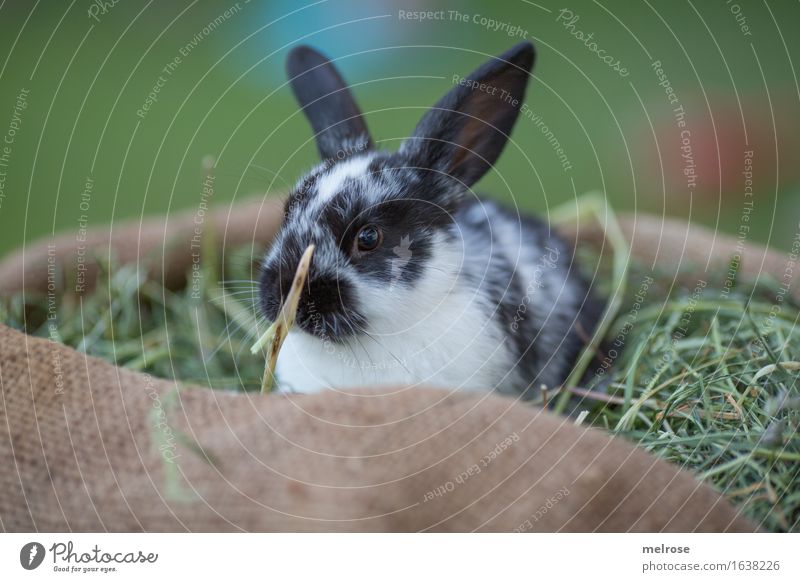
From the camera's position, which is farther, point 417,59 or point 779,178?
point 779,178

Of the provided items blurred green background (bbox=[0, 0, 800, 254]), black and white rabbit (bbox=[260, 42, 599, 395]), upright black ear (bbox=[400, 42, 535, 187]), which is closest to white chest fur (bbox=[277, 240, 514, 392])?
black and white rabbit (bbox=[260, 42, 599, 395])

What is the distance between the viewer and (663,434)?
79 cm

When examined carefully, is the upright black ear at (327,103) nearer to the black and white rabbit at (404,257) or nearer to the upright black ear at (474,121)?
the black and white rabbit at (404,257)

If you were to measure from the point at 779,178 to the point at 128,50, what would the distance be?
1147 mm

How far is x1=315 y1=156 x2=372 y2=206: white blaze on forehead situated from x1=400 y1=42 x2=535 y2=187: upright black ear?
5cm

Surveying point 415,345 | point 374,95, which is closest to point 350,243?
point 415,345

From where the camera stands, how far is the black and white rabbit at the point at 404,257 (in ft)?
2.70

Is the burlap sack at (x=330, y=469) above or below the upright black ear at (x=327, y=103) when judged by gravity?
below

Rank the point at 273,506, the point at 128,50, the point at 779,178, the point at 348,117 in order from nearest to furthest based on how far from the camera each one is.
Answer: the point at 273,506, the point at 348,117, the point at 128,50, the point at 779,178

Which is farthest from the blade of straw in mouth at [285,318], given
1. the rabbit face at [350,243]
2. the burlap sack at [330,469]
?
the burlap sack at [330,469]

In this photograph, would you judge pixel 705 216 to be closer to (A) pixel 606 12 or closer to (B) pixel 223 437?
(A) pixel 606 12

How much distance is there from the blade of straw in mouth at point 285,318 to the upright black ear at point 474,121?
0.20 m

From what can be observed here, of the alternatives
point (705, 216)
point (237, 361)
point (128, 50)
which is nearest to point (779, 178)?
point (705, 216)

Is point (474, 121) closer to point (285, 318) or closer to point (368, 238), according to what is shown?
point (368, 238)
